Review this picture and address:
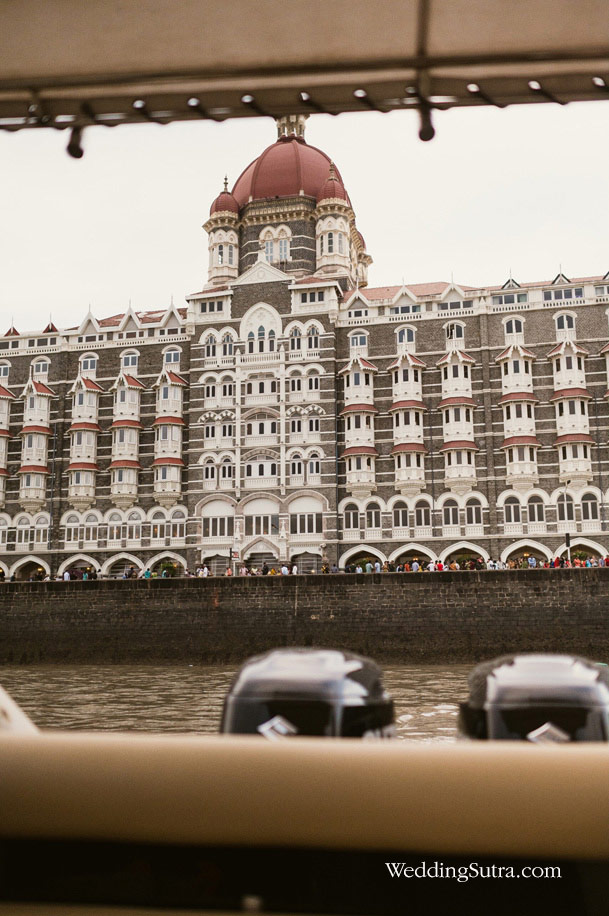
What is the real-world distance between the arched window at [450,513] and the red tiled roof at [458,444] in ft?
8.09

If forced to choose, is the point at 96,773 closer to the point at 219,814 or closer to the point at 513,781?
the point at 219,814

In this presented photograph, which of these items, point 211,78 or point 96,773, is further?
point 211,78

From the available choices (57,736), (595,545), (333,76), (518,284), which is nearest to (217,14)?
(333,76)

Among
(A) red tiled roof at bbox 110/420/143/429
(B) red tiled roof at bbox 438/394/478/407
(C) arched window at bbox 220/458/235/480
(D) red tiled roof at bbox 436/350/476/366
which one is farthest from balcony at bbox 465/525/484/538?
(A) red tiled roof at bbox 110/420/143/429

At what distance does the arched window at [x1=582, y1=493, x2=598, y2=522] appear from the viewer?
37.6 m

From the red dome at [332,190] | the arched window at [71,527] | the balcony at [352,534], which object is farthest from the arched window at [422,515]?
the red dome at [332,190]

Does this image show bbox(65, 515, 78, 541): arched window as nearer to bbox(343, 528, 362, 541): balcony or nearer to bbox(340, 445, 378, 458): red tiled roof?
bbox(343, 528, 362, 541): balcony

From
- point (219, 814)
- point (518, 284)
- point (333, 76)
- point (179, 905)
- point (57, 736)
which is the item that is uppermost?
point (518, 284)

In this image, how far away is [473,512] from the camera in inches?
1534

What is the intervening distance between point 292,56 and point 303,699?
2.25 meters

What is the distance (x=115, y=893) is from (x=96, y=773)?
1.00 ft

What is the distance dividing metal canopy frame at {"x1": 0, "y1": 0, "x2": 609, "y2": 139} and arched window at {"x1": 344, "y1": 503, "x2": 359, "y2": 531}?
3706cm

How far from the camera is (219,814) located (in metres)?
2.20

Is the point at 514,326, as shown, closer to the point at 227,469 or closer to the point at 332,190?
the point at 332,190
